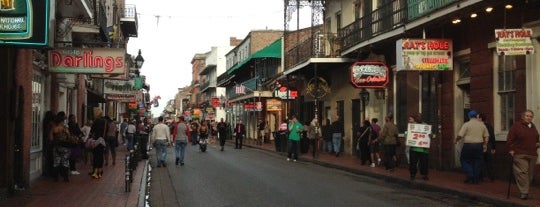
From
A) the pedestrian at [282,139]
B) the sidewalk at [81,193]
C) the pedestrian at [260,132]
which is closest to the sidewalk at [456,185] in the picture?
the sidewalk at [81,193]

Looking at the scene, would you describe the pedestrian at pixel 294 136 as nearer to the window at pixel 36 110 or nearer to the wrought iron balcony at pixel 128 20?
the window at pixel 36 110

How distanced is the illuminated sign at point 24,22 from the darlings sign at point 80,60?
4.39 meters

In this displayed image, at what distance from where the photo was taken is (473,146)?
14.1 meters

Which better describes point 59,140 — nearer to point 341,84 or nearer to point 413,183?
point 413,183

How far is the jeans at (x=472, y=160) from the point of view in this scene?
46.2 feet

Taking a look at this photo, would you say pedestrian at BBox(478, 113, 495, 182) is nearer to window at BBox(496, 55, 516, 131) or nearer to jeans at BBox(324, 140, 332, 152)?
window at BBox(496, 55, 516, 131)

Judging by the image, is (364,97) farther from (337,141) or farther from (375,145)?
(375,145)

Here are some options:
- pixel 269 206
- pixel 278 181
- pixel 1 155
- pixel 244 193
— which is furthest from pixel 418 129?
pixel 1 155

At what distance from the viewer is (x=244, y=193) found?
13008 millimetres

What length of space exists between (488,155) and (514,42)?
3.85 m

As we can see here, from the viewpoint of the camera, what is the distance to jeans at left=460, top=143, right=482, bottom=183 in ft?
46.2

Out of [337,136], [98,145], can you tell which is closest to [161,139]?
[98,145]

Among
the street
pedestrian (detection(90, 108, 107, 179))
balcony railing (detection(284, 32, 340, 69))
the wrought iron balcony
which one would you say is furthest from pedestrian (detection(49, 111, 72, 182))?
the wrought iron balcony

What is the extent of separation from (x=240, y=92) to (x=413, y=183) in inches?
1265
